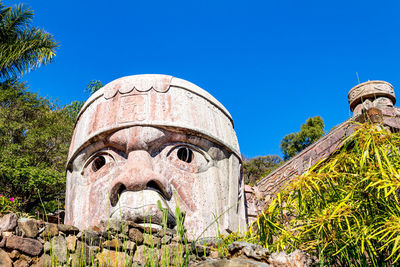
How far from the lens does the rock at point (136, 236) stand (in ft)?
11.5

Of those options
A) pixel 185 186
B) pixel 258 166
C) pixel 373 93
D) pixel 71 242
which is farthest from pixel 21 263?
pixel 258 166

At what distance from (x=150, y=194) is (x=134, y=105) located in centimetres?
108

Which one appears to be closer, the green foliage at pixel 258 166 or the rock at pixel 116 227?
the rock at pixel 116 227

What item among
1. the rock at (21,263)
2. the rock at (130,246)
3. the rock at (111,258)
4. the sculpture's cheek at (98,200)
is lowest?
the rock at (21,263)

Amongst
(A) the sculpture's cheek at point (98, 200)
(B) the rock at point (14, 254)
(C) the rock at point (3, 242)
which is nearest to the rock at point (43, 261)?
(B) the rock at point (14, 254)

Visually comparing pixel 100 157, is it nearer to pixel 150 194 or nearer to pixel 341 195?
pixel 150 194

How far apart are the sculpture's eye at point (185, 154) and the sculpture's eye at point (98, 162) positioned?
2.77 feet

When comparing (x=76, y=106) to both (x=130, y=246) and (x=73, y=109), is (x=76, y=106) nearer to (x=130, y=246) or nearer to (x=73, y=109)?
(x=73, y=109)

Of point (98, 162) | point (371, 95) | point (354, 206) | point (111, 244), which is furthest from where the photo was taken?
point (371, 95)

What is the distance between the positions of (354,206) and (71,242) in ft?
6.31

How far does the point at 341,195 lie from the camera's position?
2885 mm

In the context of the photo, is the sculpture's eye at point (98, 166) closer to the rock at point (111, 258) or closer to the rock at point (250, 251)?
the rock at point (111, 258)

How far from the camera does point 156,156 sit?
16.0 ft

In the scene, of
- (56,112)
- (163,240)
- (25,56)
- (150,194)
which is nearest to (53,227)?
(163,240)
